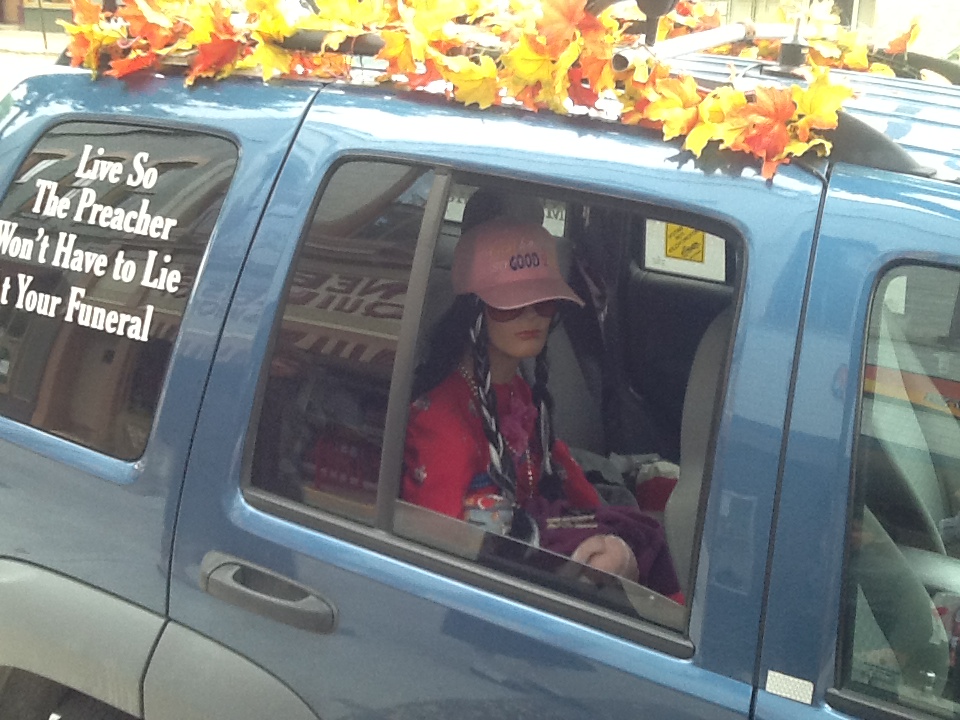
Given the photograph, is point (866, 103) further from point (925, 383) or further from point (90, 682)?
point (90, 682)

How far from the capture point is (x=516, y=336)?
2307 mm

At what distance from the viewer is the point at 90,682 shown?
1.93 metres

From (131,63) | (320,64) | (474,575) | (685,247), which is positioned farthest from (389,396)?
(685,247)

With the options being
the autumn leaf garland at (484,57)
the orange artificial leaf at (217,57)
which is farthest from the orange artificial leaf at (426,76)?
the orange artificial leaf at (217,57)

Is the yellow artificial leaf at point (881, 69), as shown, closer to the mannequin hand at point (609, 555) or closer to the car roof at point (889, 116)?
the car roof at point (889, 116)

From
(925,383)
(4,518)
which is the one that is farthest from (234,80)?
(925,383)

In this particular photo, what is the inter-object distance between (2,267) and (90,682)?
0.85 meters

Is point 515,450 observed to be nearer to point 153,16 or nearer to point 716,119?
point 716,119

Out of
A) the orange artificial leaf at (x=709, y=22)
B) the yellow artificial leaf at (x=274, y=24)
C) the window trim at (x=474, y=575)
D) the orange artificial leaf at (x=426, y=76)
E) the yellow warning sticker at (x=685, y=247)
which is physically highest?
the orange artificial leaf at (x=709, y=22)

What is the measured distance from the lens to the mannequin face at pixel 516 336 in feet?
7.51

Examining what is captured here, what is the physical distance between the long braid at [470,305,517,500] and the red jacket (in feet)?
0.09

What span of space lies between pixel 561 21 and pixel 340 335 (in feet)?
2.06

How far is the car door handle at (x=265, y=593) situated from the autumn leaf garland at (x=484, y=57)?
850 mm

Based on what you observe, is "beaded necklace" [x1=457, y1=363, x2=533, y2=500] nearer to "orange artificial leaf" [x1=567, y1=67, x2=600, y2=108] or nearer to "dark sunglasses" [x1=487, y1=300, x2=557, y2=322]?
"dark sunglasses" [x1=487, y1=300, x2=557, y2=322]
